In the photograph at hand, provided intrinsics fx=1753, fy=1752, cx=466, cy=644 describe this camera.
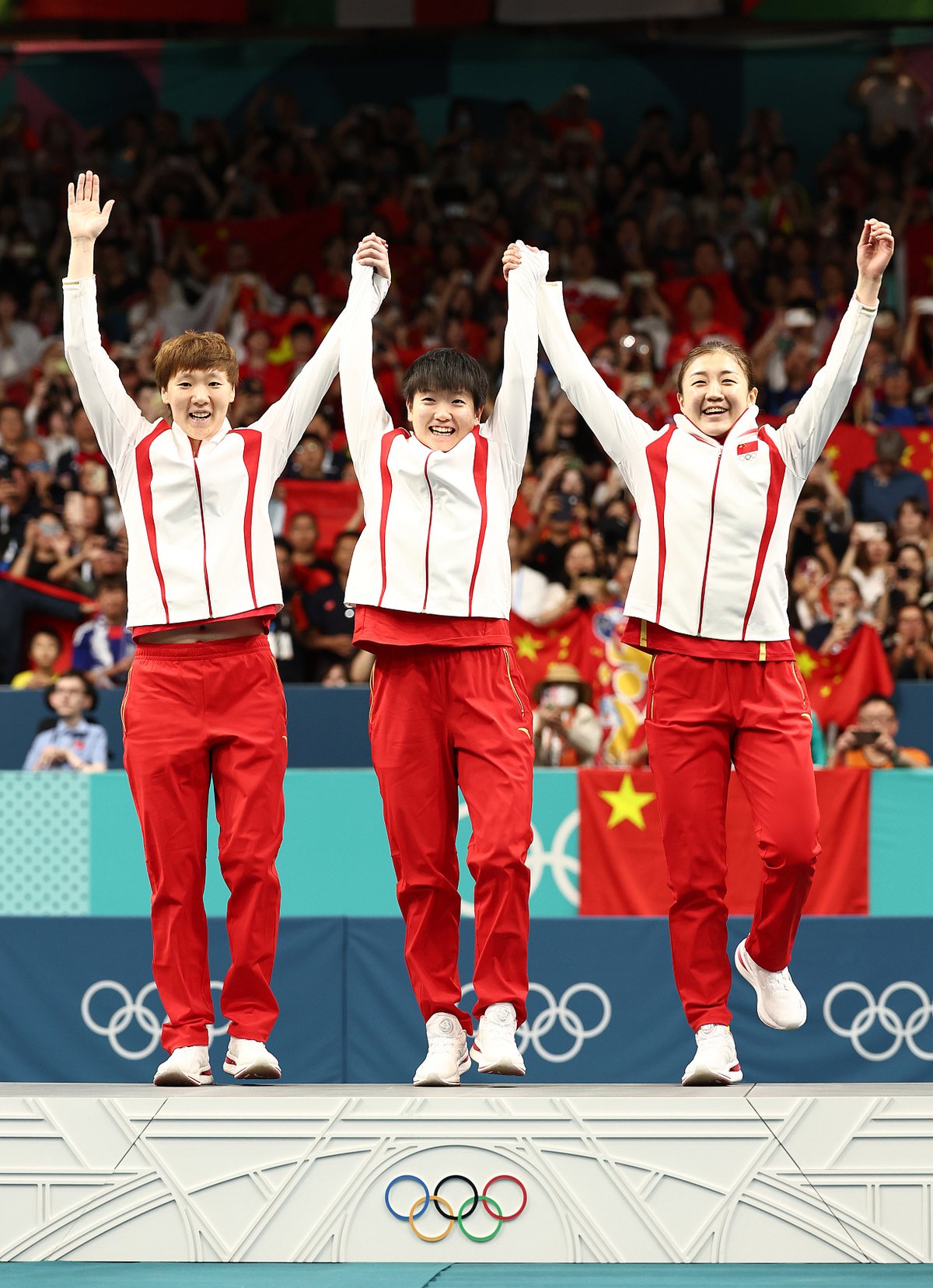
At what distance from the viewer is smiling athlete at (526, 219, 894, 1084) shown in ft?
16.3

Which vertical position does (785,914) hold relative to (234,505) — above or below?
below

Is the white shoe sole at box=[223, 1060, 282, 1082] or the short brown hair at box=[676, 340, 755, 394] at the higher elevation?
the short brown hair at box=[676, 340, 755, 394]

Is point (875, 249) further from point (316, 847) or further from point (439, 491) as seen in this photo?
point (316, 847)

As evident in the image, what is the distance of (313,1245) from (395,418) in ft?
27.1

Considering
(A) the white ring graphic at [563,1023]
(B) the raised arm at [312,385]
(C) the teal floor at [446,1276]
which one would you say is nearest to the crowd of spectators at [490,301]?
(A) the white ring graphic at [563,1023]

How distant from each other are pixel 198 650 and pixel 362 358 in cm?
101

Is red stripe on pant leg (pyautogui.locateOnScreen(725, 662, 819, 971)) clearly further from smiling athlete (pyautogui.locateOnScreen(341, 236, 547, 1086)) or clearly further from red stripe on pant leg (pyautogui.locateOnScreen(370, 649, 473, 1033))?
red stripe on pant leg (pyautogui.locateOnScreen(370, 649, 473, 1033))

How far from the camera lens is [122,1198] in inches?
175

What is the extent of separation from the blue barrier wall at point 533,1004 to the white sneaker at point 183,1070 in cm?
270

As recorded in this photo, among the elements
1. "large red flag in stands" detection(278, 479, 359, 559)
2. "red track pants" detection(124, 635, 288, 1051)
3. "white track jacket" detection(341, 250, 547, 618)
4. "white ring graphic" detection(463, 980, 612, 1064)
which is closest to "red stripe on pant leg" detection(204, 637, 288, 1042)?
"red track pants" detection(124, 635, 288, 1051)

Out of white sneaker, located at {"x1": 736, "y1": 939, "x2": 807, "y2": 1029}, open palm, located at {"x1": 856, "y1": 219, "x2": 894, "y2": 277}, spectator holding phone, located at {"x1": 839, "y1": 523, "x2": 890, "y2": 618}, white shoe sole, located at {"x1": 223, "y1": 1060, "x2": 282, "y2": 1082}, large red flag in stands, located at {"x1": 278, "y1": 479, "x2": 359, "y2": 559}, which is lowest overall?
white shoe sole, located at {"x1": 223, "y1": 1060, "x2": 282, "y2": 1082}

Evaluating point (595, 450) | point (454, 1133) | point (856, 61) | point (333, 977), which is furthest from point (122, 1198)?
point (856, 61)

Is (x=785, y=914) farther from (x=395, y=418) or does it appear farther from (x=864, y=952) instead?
(x=395, y=418)

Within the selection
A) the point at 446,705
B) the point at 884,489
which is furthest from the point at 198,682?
the point at 884,489
